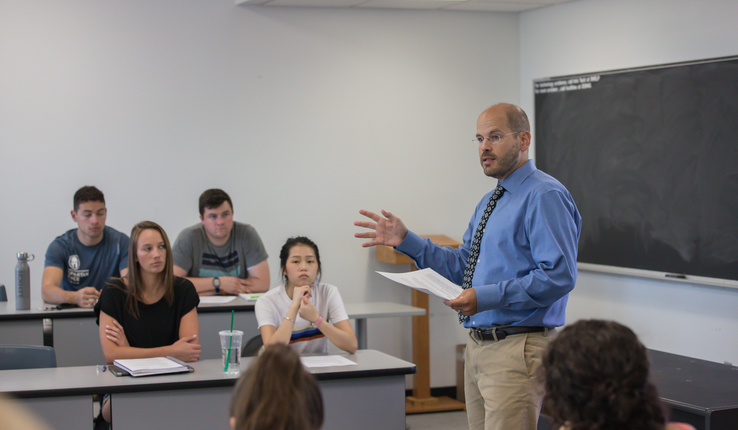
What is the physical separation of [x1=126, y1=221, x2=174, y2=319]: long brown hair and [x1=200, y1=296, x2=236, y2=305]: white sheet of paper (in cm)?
92

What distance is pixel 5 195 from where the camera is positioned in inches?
178

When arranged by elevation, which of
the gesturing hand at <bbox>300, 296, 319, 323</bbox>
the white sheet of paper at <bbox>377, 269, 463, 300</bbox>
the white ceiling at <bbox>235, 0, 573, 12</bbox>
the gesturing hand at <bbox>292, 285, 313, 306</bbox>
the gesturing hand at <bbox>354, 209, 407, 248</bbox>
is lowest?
the gesturing hand at <bbox>300, 296, 319, 323</bbox>

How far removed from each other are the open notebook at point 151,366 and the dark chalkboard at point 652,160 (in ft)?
9.28

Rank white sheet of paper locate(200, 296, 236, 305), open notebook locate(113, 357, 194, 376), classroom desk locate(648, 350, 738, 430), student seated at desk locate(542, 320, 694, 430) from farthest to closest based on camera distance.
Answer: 1. white sheet of paper locate(200, 296, 236, 305)
2. open notebook locate(113, 357, 194, 376)
3. classroom desk locate(648, 350, 738, 430)
4. student seated at desk locate(542, 320, 694, 430)

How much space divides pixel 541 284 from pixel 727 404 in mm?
662

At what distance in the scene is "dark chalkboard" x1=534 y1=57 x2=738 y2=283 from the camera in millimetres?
3693

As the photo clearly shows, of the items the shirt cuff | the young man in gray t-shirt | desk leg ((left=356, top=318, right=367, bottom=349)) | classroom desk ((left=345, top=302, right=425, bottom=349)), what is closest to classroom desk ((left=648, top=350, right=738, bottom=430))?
the shirt cuff

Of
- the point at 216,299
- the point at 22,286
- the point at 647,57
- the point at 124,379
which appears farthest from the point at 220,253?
the point at 647,57

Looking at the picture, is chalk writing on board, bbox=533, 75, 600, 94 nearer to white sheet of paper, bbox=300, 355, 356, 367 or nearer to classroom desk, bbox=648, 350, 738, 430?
classroom desk, bbox=648, 350, 738, 430

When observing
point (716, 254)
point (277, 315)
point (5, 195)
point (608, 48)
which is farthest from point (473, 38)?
point (5, 195)

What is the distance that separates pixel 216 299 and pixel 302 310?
4.06 ft

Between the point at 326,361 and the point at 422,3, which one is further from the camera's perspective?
the point at 422,3

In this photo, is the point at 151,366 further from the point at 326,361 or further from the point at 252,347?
the point at 252,347

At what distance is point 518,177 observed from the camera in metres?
2.29
